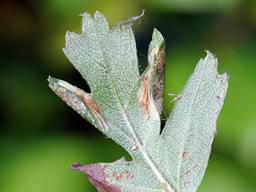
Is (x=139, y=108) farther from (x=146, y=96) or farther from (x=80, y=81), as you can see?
(x=80, y=81)

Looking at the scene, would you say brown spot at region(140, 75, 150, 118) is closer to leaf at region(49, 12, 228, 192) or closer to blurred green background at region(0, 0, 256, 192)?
leaf at region(49, 12, 228, 192)

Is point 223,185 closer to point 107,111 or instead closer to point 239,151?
point 239,151

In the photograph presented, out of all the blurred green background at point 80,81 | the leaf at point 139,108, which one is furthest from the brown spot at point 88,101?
the blurred green background at point 80,81

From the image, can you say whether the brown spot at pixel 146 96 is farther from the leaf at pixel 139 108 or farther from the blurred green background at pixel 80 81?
the blurred green background at pixel 80 81

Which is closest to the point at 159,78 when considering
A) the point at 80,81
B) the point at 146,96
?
the point at 146,96

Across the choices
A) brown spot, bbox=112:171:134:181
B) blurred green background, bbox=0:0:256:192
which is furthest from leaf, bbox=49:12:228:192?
blurred green background, bbox=0:0:256:192

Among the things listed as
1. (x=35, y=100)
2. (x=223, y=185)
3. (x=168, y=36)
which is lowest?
(x=223, y=185)

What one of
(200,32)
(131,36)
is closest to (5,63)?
(200,32)
